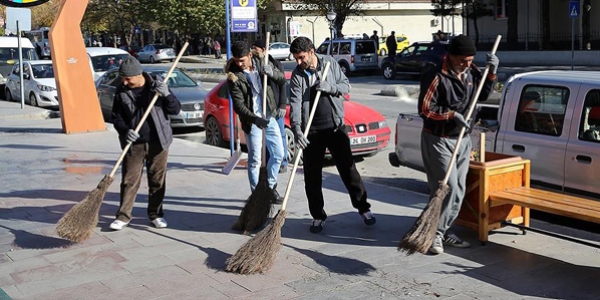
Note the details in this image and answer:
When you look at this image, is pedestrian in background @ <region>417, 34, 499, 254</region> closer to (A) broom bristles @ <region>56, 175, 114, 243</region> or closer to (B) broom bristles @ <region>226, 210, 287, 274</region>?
(B) broom bristles @ <region>226, 210, 287, 274</region>

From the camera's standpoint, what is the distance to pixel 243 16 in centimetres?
1146

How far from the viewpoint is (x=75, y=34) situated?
15.5m

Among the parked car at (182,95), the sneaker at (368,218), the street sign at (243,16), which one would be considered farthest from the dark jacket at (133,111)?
the parked car at (182,95)

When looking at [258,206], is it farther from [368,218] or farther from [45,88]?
[45,88]

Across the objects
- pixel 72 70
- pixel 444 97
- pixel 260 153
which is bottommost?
pixel 260 153

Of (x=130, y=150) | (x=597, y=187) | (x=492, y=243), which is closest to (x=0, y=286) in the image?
(x=130, y=150)

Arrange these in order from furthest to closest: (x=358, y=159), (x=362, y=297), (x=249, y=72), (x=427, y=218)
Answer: (x=358, y=159) < (x=249, y=72) < (x=427, y=218) < (x=362, y=297)

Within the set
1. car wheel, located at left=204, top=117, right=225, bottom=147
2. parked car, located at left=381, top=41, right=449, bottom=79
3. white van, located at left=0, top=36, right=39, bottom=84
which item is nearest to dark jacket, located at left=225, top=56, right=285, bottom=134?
car wheel, located at left=204, top=117, right=225, bottom=147

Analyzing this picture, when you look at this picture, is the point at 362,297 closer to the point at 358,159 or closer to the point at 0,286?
the point at 0,286

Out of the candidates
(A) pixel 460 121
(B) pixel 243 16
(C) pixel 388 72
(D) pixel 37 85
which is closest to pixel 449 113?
(A) pixel 460 121

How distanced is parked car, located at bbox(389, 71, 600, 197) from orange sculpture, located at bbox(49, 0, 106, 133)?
31.8ft

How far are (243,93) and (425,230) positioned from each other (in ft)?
9.69

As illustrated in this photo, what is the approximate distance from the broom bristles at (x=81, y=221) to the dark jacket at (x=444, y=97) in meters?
3.19

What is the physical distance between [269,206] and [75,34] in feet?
31.6
